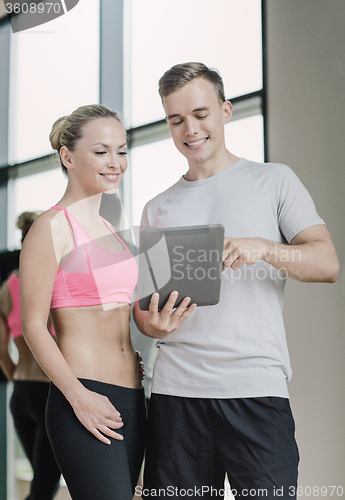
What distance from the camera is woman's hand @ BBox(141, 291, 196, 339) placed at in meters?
0.94

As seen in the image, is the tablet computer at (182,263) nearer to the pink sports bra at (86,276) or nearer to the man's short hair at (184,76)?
the pink sports bra at (86,276)

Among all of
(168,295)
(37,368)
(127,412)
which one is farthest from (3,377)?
(168,295)

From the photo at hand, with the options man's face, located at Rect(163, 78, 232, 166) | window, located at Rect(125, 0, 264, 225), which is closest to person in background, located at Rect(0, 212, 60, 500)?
window, located at Rect(125, 0, 264, 225)

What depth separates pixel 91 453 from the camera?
35.4 inches

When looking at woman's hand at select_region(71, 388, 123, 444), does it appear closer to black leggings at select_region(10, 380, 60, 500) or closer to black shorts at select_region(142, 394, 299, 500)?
black shorts at select_region(142, 394, 299, 500)

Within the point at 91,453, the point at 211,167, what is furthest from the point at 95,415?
the point at 211,167

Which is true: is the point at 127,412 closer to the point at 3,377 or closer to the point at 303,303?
the point at 303,303

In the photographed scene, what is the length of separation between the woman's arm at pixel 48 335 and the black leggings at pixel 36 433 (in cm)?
73

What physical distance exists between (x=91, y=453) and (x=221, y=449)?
0.28m

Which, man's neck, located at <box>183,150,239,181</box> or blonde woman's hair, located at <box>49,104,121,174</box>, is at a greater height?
blonde woman's hair, located at <box>49,104,121,174</box>

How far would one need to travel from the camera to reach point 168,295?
3.11 ft

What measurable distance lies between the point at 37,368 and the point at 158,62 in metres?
1.54

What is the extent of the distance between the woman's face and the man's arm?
0.40 meters

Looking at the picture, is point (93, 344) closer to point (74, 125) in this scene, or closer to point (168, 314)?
point (168, 314)
